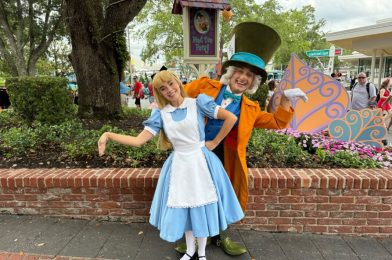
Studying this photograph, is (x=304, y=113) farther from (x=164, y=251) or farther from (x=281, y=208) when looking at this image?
(x=164, y=251)

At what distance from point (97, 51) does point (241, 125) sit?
13.4ft

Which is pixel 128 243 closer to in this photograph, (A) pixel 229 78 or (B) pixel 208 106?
(B) pixel 208 106

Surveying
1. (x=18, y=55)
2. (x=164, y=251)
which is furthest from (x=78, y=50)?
(x=18, y=55)

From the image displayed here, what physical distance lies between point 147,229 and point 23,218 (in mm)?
1330

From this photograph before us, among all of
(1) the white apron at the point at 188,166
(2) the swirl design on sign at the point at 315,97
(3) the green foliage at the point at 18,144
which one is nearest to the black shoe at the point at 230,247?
(1) the white apron at the point at 188,166

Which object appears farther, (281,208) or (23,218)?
(23,218)

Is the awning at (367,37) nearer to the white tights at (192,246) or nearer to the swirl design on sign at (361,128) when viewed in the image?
the swirl design on sign at (361,128)

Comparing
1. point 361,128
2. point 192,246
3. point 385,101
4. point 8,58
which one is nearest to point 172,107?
point 192,246

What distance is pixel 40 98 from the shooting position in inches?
186

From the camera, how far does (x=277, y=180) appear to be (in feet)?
9.35

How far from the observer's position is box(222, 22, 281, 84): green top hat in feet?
7.54

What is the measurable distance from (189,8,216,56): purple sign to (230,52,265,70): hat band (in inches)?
128

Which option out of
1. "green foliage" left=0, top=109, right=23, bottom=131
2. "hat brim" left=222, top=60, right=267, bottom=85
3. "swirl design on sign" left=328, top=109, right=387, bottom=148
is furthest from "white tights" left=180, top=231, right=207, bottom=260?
"green foliage" left=0, top=109, right=23, bottom=131

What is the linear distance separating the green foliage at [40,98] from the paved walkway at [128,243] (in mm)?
2091
